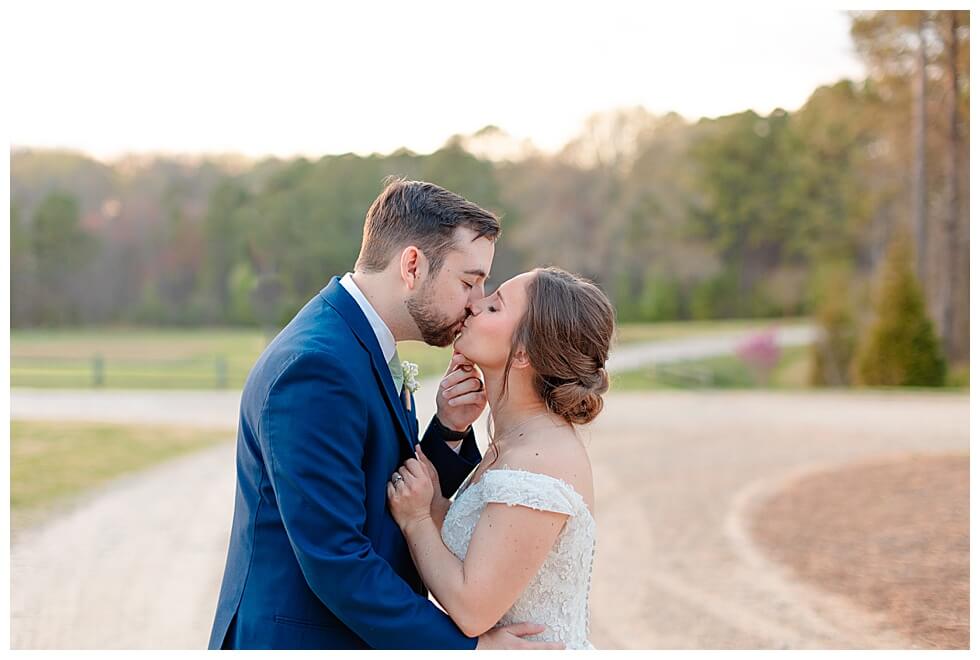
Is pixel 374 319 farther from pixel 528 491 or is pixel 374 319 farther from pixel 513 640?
pixel 513 640

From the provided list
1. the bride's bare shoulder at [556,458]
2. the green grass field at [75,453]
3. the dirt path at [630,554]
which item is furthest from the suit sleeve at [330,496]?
the green grass field at [75,453]

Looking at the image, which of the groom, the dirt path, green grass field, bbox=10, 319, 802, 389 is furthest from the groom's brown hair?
green grass field, bbox=10, 319, 802, 389

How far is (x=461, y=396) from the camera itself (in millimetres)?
2789

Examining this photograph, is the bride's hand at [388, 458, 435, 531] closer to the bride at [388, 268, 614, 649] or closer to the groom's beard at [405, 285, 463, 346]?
the bride at [388, 268, 614, 649]

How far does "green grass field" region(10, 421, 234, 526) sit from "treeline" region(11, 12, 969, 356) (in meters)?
7.58

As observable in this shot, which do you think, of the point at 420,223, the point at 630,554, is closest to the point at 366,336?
the point at 420,223

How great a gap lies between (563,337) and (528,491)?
15.7 inches

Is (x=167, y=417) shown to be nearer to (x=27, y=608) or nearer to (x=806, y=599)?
(x=27, y=608)

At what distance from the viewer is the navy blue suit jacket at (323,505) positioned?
83.5 inches

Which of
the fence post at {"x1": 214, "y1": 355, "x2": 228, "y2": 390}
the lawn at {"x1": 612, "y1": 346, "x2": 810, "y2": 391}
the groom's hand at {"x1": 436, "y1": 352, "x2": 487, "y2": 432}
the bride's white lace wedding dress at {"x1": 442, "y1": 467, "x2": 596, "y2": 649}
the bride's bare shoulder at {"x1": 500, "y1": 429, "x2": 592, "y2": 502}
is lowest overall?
the lawn at {"x1": 612, "y1": 346, "x2": 810, "y2": 391}

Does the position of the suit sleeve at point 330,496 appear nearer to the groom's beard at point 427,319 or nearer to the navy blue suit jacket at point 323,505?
the navy blue suit jacket at point 323,505

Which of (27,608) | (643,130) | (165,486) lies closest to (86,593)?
(27,608)

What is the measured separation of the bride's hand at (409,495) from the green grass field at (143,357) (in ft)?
57.5

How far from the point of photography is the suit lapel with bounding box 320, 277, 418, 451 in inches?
91.4
